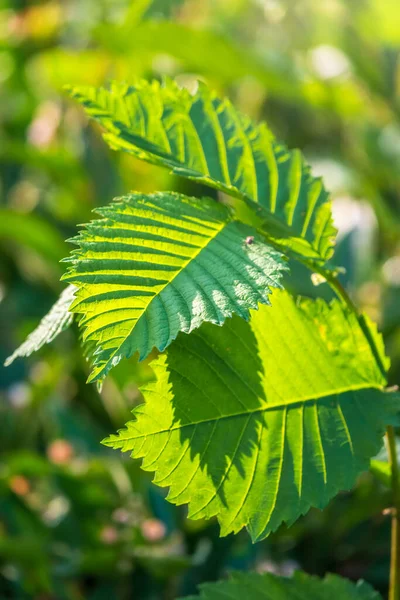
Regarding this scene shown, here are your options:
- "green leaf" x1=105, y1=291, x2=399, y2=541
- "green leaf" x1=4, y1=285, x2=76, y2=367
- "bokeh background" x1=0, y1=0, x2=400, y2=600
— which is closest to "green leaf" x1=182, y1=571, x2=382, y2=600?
"green leaf" x1=105, y1=291, x2=399, y2=541

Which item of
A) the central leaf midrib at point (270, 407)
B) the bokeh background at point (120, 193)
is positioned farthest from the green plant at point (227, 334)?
the bokeh background at point (120, 193)

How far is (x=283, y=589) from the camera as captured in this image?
60cm

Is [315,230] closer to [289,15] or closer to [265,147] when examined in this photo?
[265,147]

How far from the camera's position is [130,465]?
3.77 feet

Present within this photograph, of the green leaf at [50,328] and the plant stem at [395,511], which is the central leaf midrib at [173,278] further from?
the plant stem at [395,511]

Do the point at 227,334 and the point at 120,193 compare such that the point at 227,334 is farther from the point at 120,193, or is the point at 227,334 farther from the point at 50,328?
the point at 120,193

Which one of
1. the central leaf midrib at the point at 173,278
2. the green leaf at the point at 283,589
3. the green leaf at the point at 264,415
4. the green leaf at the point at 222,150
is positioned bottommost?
the green leaf at the point at 283,589

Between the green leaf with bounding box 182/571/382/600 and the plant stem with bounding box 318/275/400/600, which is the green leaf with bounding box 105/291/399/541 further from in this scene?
the green leaf with bounding box 182/571/382/600

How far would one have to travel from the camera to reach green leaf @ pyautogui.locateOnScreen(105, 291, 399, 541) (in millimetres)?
491

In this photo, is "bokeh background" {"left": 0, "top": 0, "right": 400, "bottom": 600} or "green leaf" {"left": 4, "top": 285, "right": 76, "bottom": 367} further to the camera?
"bokeh background" {"left": 0, "top": 0, "right": 400, "bottom": 600}

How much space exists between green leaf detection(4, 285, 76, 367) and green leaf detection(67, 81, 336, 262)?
0.12 m

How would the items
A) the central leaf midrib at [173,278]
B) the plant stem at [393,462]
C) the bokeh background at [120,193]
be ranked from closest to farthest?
the central leaf midrib at [173,278], the plant stem at [393,462], the bokeh background at [120,193]

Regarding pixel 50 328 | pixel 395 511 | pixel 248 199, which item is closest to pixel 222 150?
pixel 248 199

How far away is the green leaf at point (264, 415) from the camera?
49 centimetres
